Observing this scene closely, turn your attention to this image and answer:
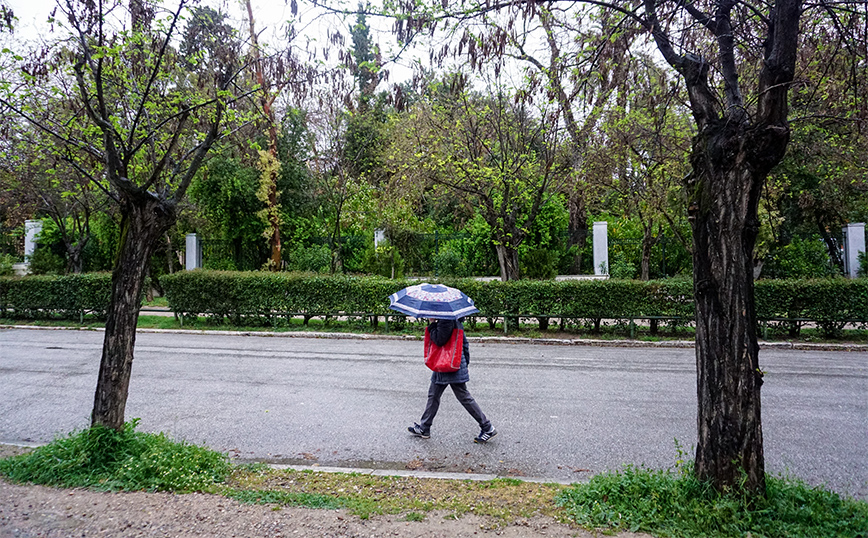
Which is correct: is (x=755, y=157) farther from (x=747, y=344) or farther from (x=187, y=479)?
(x=187, y=479)

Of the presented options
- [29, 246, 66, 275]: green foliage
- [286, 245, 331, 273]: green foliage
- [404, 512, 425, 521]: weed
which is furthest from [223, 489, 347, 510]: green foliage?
[29, 246, 66, 275]: green foliage

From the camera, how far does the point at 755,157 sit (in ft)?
13.8

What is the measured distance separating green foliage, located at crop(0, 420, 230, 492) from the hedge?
33.5 ft

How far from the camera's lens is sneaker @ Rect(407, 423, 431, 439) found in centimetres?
643

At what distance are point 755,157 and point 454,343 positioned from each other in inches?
139

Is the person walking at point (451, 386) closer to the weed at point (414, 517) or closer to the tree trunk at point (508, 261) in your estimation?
the weed at point (414, 517)

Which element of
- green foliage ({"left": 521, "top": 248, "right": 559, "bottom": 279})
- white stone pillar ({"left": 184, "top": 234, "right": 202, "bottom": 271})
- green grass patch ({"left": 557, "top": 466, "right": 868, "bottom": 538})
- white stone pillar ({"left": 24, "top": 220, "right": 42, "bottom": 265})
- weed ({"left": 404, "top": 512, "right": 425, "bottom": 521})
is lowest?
weed ({"left": 404, "top": 512, "right": 425, "bottom": 521})

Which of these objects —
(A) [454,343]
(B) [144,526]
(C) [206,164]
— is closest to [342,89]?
(A) [454,343]

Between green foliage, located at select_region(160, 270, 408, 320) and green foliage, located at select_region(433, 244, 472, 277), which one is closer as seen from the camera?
green foliage, located at select_region(160, 270, 408, 320)

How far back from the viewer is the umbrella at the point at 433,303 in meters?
6.14

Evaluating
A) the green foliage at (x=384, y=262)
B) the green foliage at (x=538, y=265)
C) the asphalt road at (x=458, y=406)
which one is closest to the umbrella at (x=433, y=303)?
the asphalt road at (x=458, y=406)

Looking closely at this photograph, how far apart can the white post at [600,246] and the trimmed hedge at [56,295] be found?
62.8 feet

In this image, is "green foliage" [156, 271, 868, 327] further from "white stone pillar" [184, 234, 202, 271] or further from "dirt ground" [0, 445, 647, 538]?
"dirt ground" [0, 445, 647, 538]

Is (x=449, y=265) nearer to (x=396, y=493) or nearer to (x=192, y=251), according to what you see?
(x=192, y=251)
